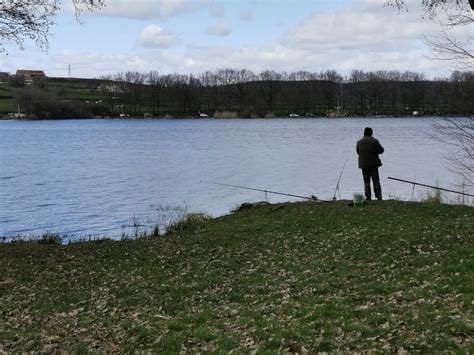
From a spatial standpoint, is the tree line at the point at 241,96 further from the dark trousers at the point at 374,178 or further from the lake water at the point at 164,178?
the dark trousers at the point at 374,178

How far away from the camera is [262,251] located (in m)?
12.4

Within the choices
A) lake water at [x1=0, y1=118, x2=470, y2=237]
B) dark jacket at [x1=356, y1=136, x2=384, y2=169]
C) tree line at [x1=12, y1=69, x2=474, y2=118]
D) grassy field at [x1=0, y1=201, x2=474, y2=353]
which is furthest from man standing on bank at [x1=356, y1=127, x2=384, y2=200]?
tree line at [x1=12, y1=69, x2=474, y2=118]

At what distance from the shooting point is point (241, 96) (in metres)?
167

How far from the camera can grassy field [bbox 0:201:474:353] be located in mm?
6840

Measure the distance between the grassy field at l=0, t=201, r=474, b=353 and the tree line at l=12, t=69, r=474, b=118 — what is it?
5216 inches

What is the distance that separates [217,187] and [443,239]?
20029mm

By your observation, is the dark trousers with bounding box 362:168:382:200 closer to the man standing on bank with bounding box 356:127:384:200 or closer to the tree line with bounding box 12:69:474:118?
the man standing on bank with bounding box 356:127:384:200

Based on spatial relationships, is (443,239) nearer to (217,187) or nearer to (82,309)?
(82,309)

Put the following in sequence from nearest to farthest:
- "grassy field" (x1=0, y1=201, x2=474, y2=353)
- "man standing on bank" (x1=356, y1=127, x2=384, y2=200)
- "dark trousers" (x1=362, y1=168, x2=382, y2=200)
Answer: "grassy field" (x1=0, y1=201, x2=474, y2=353)
"man standing on bank" (x1=356, y1=127, x2=384, y2=200)
"dark trousers" (x1=362, y1=168, x2=382, y2=200)

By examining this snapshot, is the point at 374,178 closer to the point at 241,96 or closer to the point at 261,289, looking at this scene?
the point at 261,289

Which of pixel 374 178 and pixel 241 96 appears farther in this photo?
pixel 241 96

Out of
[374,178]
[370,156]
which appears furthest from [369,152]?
[374,178]

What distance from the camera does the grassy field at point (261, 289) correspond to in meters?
6.84

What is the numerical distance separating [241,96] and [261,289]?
160230mm
